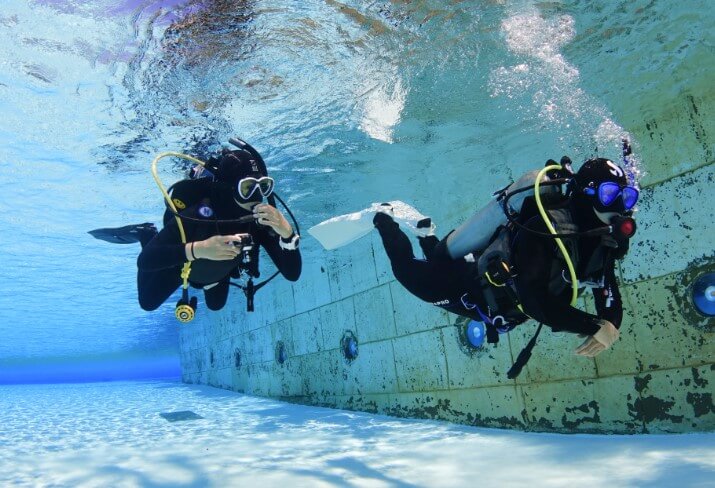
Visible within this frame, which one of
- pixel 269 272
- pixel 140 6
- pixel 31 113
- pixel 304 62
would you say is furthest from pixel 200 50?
pixel 269 272

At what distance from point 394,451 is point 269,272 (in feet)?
44.1

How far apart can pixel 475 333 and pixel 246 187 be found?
5371mm

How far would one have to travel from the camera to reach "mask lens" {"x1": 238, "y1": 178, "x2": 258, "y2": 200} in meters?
4.54

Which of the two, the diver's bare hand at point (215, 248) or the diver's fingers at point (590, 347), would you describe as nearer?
the diver's fingers at point (590, 347)

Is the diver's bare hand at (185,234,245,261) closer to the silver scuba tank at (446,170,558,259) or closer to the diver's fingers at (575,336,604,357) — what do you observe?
the silver scuba tank at (446,170,558,259)

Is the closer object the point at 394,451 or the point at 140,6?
the point at 140,6

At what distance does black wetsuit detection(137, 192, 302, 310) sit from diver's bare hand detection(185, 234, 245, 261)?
0.14 meters

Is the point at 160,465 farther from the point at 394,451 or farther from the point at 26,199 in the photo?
the point at 26,199

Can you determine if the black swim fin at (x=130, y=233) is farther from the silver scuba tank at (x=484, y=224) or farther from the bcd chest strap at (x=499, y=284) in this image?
the bcd chest strap at (x=499, y=284)

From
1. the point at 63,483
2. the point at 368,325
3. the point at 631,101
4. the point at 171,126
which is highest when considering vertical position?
the point at 171,126

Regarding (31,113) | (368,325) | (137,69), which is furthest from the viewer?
(368,325)

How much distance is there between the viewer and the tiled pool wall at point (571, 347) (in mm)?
5664

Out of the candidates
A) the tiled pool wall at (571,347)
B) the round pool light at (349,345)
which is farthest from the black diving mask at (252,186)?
the round pool light at (349,345)

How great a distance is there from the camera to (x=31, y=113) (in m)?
7.51
